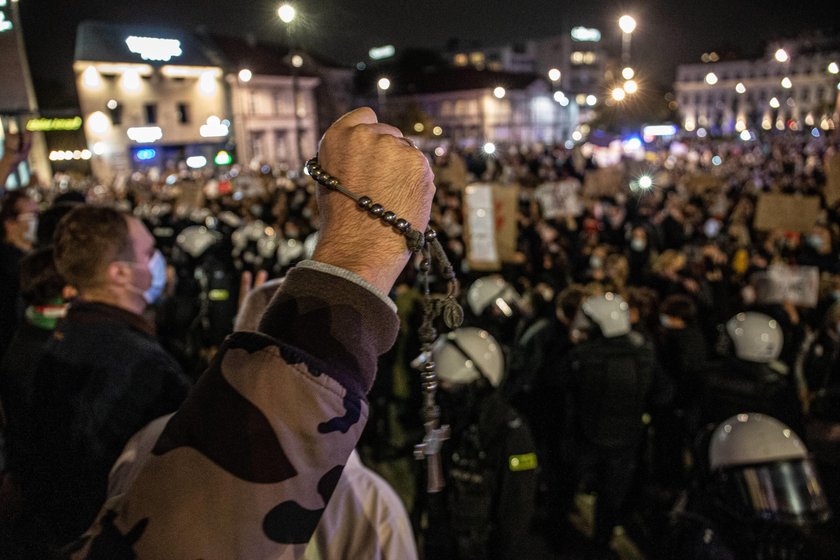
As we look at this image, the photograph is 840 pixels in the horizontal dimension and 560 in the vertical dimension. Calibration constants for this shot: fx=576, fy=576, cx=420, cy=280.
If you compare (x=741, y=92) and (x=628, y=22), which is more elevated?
(x=741, y=92)

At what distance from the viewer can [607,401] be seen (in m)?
4.32

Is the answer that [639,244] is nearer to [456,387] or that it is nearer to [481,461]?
[456,387]

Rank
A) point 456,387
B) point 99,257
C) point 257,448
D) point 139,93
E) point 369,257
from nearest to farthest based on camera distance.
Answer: point 257,448 → point 369,257 → point 99,257 → point 456,387 → point 139,93

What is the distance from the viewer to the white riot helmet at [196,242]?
775 cm

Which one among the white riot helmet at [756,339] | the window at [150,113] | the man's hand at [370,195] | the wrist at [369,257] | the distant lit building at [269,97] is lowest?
the white riot helmet at [756,339]

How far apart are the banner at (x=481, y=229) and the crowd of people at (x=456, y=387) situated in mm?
321

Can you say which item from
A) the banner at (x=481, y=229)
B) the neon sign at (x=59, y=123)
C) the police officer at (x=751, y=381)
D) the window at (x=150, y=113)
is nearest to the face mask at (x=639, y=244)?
the banner at (x=481, y=229)

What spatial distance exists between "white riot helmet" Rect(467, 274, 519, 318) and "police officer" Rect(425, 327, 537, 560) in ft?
6.80

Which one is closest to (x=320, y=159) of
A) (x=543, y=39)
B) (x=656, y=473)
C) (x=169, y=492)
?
(x=169, y=492)

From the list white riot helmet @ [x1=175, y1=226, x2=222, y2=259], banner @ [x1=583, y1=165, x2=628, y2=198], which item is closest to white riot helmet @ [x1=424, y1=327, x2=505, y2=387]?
white riot helmet @ [x1=175, y1=226, x2=222, y2=259]

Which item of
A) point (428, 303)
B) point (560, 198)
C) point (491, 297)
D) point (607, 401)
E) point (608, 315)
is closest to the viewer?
point (428, 303)

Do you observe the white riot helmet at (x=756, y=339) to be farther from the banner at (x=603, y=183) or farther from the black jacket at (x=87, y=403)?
the banner at (x=603, y=183)

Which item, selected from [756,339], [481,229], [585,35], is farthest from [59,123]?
[585,35]

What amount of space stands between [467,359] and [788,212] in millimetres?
6988
